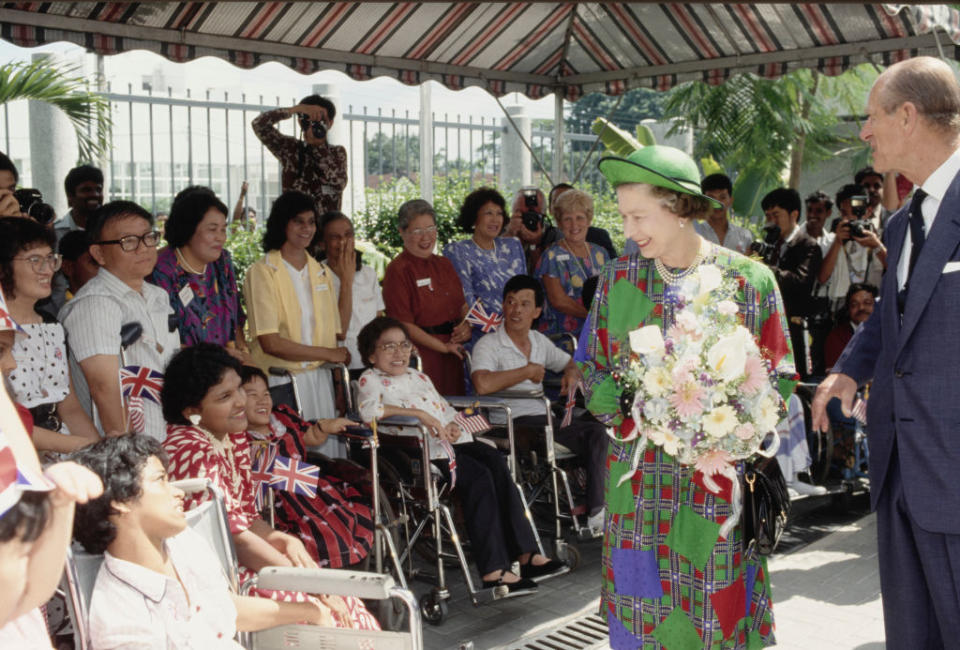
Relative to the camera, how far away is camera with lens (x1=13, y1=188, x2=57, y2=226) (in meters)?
5.09

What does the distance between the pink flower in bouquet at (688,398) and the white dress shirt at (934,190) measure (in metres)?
0.60

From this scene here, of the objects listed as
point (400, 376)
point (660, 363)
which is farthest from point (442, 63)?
point (660, 363)

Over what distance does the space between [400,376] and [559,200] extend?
2038mm

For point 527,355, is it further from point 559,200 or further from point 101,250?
point 101,250

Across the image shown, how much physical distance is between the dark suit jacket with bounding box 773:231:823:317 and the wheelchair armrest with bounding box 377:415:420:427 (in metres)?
3.22

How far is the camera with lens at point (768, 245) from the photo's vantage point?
264 inches

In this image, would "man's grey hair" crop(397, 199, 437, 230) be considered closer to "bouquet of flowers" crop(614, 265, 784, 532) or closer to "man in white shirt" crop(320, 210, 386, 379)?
"man in white shirt" crop(320, 210, 386, 379)

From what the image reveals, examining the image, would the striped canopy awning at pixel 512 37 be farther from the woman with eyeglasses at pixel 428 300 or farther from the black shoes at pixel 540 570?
the black shoes at pixel 540 570

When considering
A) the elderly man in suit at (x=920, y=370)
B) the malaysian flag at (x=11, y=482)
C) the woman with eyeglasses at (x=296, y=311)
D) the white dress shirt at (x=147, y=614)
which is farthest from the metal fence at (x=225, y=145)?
the malaysian flag at (x=11, y=482)

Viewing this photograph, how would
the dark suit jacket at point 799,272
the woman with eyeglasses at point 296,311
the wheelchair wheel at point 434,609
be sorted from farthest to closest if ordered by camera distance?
the dark suit jacket at point 799,272 → the woman with eyeglasses at point 296,311 → the wheelchair wheel at point 434,609

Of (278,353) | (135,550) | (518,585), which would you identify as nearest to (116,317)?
(278,353)

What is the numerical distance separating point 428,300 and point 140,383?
2.08 metres

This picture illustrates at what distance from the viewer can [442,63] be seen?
7.62 meters

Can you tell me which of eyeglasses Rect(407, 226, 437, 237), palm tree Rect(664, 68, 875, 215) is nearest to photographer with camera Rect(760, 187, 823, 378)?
eyeglasses Rect(407, 226, 437, 237)
